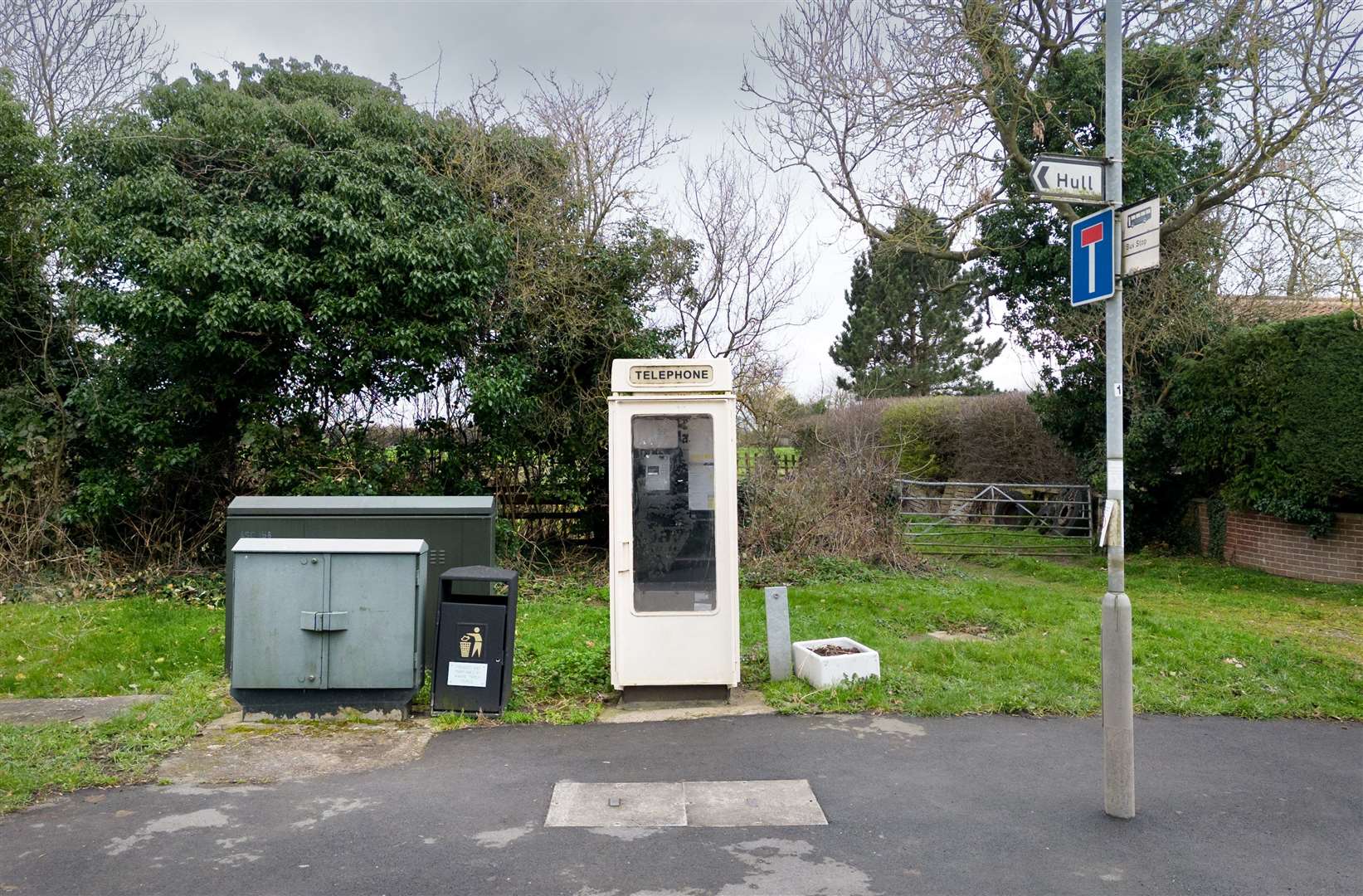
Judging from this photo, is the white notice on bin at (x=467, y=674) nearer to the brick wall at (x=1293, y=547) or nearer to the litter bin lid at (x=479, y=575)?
the litter bin lid at (x=479, y=575)

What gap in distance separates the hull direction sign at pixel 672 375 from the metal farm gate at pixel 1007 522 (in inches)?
374

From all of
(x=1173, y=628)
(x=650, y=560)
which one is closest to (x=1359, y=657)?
(x=1173, y=628)

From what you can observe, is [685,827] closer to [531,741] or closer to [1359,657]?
[531,741]

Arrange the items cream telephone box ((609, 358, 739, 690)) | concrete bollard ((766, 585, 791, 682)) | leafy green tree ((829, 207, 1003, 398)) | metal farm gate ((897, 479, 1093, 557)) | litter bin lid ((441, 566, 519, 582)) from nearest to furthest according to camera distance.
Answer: litter bin lid ((441, 566, 519, 582)), cream telephone box ((609, 358, 739, 690)), concrete bollard ((766, 585, 791, 682)), metal farm gate ((897, 479, 1093, 557)), leafy green tree ((829, 207, 1003, 398))

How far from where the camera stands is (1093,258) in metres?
4.91

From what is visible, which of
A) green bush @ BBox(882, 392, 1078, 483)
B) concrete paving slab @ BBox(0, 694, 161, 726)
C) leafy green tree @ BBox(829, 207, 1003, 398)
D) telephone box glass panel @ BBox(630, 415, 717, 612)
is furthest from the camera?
leafy green tree @ BBox(829, 207, 1003, 398)

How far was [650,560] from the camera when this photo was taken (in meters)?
6.93

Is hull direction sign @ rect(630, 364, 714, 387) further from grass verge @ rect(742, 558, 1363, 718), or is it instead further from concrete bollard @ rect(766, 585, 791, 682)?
grass verge @ rect(742, 558, 1363, 718)

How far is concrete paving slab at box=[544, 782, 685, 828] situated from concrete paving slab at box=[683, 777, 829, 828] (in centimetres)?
10

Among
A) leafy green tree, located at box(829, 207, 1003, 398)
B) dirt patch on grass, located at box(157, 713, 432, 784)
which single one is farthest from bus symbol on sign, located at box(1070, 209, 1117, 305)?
leafy green tree, located at box(829, 207, 1003, 398)

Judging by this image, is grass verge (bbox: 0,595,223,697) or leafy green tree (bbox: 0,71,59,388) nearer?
grass verge (bbox: 0,595,223,697)

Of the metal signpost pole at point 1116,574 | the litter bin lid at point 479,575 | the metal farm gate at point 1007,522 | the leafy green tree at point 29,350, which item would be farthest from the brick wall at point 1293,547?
the leafy green tree at point 29,350

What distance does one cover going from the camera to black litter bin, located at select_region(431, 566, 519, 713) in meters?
6.48

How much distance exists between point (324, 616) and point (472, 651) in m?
1.02
